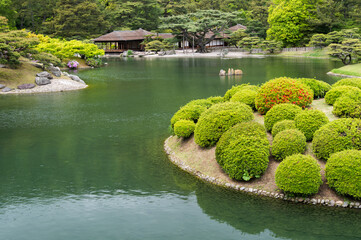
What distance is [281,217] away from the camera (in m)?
10.6

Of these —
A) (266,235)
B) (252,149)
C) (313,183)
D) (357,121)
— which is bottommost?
(266,235)

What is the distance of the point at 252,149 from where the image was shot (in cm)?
1212

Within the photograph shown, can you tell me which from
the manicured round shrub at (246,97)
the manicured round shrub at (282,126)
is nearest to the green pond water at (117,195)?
the manicured round shrub at (282,126)

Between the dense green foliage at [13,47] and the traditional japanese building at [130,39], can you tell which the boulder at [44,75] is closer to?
the dense green foliage at [13,47]

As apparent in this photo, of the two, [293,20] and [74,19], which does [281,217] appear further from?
[74,19]

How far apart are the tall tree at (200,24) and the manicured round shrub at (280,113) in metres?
60.7

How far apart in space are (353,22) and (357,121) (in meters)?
61.9

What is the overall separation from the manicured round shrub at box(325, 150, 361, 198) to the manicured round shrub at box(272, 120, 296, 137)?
2.55m

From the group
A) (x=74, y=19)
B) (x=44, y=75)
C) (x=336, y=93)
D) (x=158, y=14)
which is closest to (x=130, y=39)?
(x=74, y=19)

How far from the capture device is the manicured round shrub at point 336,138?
38.4 feet

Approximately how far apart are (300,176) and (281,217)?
1.33 m

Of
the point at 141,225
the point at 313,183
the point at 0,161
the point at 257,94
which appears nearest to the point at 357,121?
the point at 313,183

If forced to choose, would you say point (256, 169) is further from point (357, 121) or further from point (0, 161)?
point (0, 161)

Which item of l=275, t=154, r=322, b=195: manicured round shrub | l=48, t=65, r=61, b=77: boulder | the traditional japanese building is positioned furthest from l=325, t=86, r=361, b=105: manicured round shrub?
the traditional japanese building
